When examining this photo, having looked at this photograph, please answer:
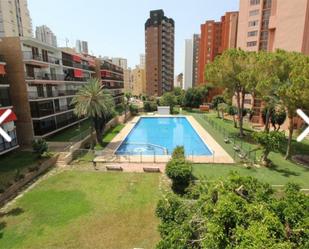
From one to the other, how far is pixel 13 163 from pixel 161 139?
1834 cm

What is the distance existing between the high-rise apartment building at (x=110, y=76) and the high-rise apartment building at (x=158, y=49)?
2116 centimetres

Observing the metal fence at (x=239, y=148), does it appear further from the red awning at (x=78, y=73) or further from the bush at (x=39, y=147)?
the red awning at (x=78, y=73)

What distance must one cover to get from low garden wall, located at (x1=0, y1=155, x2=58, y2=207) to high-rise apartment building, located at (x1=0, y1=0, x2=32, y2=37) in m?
42.2

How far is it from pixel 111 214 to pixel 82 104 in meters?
15.3

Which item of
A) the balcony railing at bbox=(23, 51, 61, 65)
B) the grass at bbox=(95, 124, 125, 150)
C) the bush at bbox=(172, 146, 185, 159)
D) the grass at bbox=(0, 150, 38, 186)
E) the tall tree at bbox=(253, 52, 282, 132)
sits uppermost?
the balcony railing at bbox=(23, 51, 61, 65)

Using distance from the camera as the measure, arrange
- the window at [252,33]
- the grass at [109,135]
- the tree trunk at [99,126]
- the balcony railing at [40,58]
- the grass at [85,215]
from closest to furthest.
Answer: the grass at [85,215]
the balcony railing at [40,58]
the tree trunk at [99,126]
the grass at [109,135]
the window at [252,33]

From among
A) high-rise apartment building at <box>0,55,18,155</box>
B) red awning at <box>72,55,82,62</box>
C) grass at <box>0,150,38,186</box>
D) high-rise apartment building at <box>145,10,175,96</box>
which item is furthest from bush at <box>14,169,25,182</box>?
high-rise apartment building at <box>145,10,175,96</box>

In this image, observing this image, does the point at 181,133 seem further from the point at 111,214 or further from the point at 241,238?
the point at 241,238

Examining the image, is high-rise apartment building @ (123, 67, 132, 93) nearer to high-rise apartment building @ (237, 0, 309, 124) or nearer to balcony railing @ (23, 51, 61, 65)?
high-rise apartment building @ (237, 0, 309, 124)

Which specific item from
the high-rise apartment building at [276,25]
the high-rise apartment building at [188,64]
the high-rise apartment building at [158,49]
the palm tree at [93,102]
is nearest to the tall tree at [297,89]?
the high-rise apartment building at [276,25]

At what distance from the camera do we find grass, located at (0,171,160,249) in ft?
35.4

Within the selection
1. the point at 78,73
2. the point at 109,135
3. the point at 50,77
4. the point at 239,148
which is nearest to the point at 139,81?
the point at 78,73

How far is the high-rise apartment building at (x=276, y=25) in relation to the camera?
1155 inches

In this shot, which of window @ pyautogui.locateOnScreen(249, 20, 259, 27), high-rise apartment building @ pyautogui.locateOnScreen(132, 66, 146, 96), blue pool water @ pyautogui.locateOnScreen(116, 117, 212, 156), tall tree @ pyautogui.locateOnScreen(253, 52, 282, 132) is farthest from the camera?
high-rise apartment building @ pyautogui.locateOnScreen(132, 66, 146, 96)
